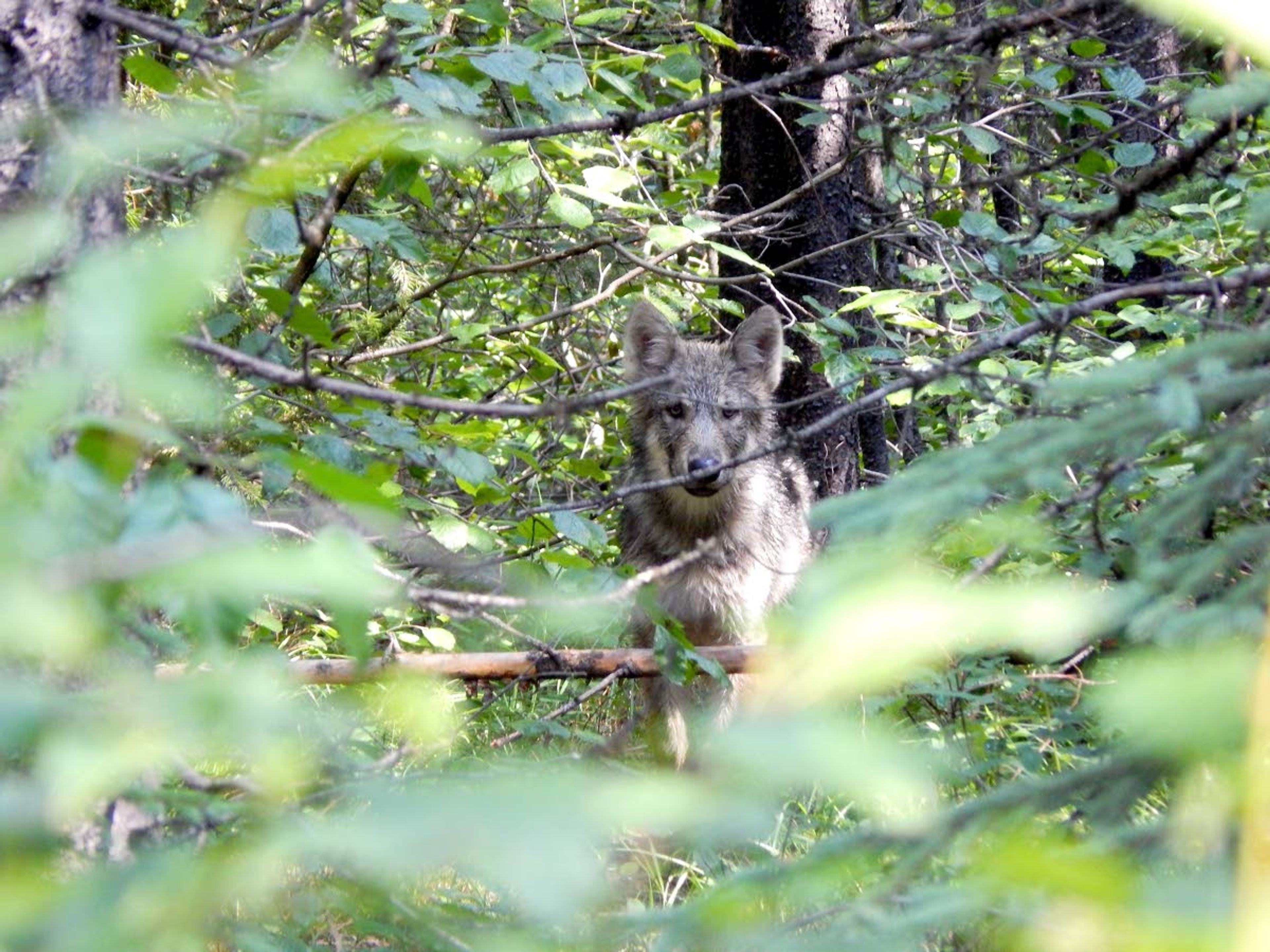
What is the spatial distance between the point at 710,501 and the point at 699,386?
691 millimetres

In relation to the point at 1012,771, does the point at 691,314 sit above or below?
above

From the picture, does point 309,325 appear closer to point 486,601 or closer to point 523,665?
point 523,665

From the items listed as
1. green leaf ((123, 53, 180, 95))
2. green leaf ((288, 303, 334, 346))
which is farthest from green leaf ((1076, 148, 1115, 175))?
green leaf ((123, 53, 180, 95))

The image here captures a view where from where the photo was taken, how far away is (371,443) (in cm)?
459

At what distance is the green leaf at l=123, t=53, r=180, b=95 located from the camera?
10.7ft

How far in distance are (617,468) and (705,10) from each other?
9.30ft

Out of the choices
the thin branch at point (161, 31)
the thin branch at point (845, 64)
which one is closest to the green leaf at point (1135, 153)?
the thin branch at point (845, 64)

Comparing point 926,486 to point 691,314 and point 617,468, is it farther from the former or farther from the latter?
point 617,468

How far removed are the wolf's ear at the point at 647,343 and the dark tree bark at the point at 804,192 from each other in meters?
0.59

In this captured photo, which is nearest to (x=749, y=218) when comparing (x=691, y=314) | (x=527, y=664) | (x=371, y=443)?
(x=691, y=314)

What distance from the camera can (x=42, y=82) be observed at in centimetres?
231

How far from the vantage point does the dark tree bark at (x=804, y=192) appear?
20.8 feet

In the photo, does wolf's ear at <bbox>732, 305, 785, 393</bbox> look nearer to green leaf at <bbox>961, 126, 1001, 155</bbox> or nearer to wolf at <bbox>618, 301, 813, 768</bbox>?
wolf at <bbox>618, 301, 813, 768</bbox>

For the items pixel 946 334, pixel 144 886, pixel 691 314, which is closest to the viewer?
pixel 144 886
